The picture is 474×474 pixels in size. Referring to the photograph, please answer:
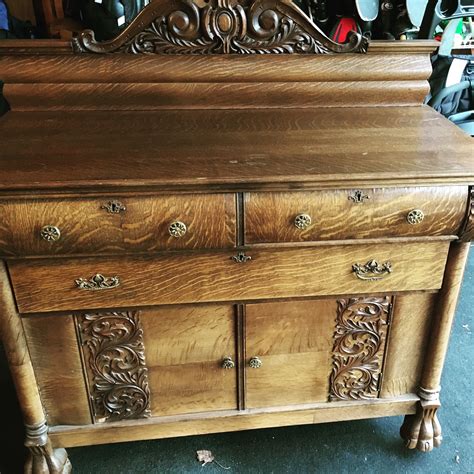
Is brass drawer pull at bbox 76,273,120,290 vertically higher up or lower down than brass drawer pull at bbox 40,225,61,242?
lower down

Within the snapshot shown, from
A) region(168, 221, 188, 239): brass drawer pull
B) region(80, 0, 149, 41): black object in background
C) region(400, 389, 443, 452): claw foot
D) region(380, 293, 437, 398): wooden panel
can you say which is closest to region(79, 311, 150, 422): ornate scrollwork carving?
region(168, 221, 188, 239): brass drawer pull

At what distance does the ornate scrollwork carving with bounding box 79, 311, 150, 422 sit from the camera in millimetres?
1162

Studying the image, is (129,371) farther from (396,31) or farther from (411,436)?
(396,31)

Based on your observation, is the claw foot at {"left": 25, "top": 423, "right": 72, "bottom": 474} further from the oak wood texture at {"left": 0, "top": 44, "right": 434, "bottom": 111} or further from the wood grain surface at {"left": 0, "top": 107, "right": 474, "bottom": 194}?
the oak wood texture at {"left": 0, "top": 44, "right": 434, "bottom": 111}

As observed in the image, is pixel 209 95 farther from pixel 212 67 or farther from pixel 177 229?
pixel 177 229

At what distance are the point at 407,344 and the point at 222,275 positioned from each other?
52 centimetres

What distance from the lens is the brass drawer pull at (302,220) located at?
1.04 metres

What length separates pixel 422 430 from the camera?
1.38m

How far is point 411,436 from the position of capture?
1396 mm

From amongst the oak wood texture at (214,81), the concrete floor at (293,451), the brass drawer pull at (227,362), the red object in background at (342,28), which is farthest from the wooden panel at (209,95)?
the concrete floor at (293,451)

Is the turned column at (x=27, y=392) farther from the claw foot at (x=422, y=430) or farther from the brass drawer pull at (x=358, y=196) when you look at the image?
the claw foot at (x=422, y=430)

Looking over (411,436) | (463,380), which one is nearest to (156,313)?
(411,436)

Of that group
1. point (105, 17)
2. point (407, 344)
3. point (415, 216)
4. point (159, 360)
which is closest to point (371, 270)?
point (415, 216)

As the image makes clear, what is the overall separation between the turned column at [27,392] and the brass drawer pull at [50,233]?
128 mm
